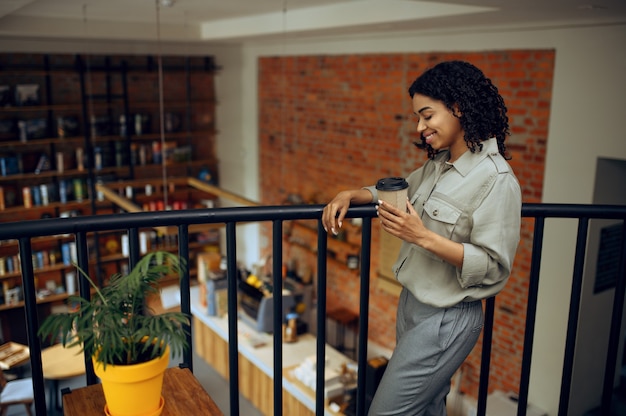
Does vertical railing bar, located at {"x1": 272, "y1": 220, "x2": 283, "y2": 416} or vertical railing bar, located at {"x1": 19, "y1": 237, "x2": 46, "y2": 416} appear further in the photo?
vertical railing bar, located at {"x1": 272, "y1": 220, "x2": 283, "y2": 416}

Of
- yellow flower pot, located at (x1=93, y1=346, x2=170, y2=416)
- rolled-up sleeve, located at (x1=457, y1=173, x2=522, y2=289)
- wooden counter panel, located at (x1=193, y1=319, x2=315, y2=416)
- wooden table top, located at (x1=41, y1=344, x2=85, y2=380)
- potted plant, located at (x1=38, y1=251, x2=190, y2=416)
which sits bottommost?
wooden counter panel, located at (x1=193, y1=319, x2=315, y2=416)

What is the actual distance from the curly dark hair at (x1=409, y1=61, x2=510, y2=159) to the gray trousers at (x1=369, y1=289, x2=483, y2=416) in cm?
38

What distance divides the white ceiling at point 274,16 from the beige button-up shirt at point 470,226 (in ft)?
7.40

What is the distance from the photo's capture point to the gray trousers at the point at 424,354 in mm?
1385

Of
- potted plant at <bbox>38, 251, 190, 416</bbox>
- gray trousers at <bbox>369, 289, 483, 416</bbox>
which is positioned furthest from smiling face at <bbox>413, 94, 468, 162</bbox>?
potted plant at <bbox>38, 251, 190, 416</bbox>

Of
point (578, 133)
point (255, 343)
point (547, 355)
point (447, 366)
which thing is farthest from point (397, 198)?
point (255, 343)

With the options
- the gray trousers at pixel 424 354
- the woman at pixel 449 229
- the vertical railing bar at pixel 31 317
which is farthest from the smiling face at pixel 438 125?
the vertical railing bar at pixel 31 317

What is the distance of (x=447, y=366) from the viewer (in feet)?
4.61

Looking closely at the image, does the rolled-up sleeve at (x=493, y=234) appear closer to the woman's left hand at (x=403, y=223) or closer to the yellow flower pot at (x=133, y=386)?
the woman's left hand at (x=403, y=223)

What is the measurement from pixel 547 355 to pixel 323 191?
3.19 metres

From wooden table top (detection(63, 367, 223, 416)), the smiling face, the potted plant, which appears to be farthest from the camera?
the smiling face

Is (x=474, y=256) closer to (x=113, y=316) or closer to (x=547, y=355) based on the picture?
(x=113, y=316)

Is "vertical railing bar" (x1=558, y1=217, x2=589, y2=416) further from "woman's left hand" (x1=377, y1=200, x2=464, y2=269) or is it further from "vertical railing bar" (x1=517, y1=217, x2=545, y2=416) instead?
"woman's left hand" (x1=377, y1=200, x2=464, y2=269)

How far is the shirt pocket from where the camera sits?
1335 millimetres
